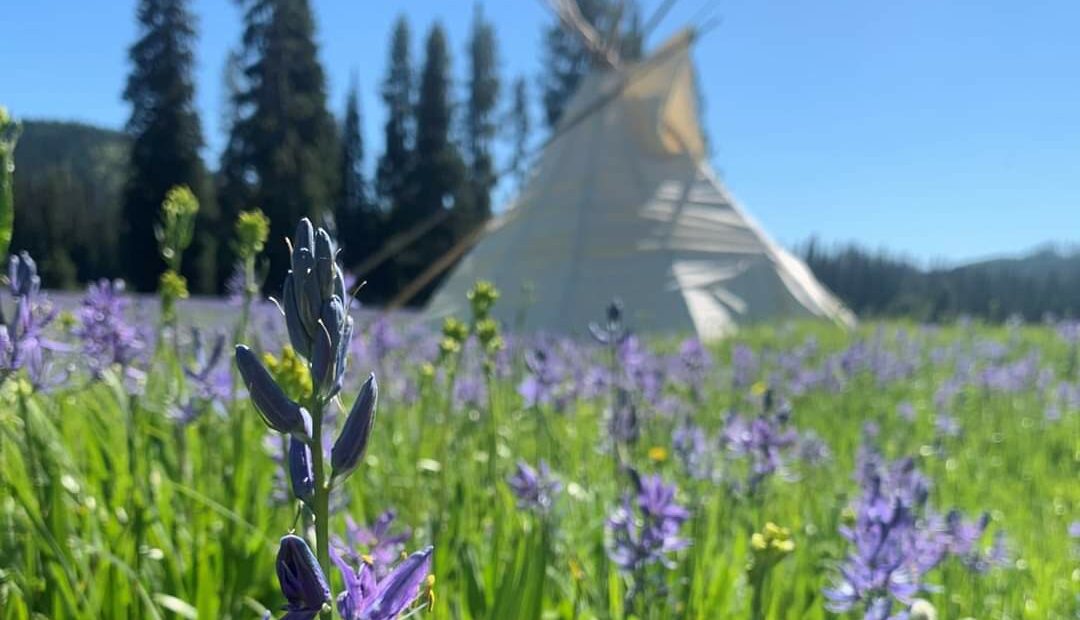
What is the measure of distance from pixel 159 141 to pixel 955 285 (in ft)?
86.4

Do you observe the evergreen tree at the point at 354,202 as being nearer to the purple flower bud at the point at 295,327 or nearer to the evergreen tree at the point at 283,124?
the evergreen tree at the point at 283,124

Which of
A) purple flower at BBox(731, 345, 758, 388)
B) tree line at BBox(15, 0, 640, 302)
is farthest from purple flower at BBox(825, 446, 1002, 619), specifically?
tree line at BBox(15, 0, 640, 302)

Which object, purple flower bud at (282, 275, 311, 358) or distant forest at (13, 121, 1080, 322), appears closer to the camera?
purple flower bud at (282, 275, 311, 358)

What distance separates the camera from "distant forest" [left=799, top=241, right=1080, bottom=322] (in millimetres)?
15788

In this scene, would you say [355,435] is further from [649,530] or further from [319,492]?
[649,530]

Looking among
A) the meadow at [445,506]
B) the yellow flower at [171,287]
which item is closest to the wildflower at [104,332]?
the meadow at [445,506]

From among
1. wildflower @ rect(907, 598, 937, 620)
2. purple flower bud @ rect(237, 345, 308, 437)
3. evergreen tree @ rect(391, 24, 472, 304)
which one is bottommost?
wildflower @ rect(907, 598, 937, 620)

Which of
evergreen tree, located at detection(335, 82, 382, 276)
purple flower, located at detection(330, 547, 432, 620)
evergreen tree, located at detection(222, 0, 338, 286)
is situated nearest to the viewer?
purple flower, located at detection(330, 547, 432, 620)

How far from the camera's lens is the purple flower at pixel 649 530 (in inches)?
70.4

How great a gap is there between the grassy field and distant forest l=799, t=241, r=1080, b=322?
8.64 meters

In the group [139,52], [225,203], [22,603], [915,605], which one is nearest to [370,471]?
[22,603]

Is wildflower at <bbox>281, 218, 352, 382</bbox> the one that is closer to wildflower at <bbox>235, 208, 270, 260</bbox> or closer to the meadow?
the meadow

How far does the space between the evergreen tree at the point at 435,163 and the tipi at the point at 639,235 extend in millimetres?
19185

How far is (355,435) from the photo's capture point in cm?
75
